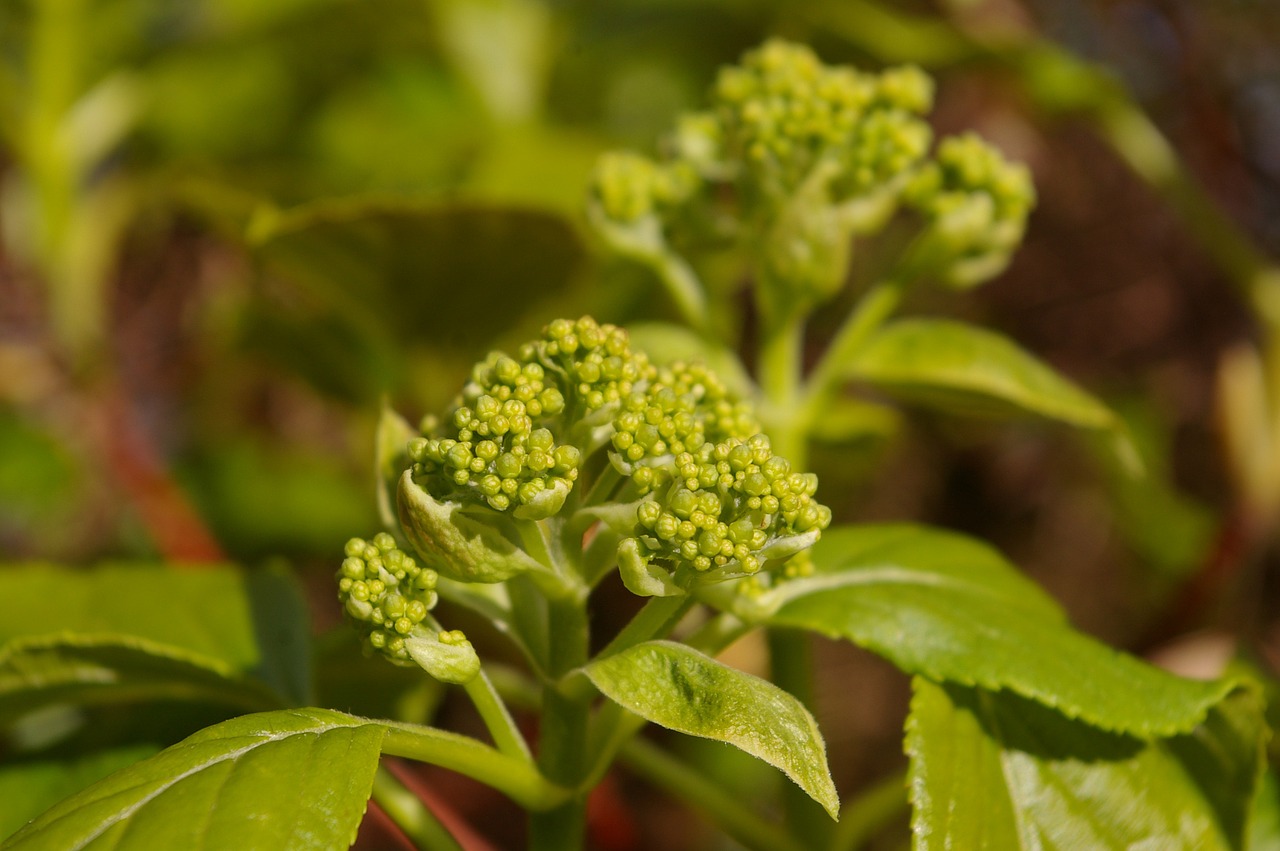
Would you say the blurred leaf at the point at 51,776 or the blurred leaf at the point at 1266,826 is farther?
the blurred leaf at the point at 1266,826

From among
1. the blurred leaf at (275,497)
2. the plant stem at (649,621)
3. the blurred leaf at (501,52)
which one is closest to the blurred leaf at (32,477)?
the blurred leaf at (275,497)

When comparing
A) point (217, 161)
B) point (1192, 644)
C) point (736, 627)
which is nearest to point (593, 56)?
point (217, 161)

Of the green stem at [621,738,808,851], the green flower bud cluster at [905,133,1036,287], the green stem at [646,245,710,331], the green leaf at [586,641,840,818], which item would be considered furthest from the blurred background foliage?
the green leaf at [586,641,840,818]

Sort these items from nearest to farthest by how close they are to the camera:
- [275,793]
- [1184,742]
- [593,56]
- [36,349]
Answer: [275,793] < [1184,742] < [36,349] < [593,56]

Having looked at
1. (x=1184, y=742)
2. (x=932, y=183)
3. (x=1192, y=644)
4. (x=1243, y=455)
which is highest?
(x=932, y=183)

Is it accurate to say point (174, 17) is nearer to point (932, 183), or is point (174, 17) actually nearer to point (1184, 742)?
point (932, 183)

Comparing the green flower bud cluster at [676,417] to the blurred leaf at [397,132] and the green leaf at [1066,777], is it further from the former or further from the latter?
the blurred leaf at [397,132]
